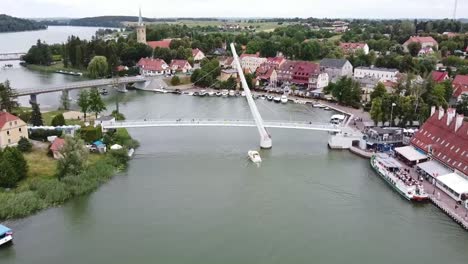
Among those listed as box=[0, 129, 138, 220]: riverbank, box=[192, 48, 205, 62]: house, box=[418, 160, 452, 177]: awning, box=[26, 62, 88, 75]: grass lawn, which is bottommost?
box=[0, 129, 138, 220]: riverbank

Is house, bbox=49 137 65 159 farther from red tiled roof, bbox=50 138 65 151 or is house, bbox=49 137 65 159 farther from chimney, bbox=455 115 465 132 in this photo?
chimney, bbox=455 115 465 132

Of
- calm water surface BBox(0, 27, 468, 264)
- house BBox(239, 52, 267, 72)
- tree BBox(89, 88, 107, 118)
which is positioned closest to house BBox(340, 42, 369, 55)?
house BBox(239, 52, 267, 72)

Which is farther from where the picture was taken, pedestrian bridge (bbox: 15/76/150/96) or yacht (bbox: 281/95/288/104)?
yacht (bbox: 281/95/288/104)

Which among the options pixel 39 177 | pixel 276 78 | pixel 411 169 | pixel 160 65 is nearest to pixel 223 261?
pixel 39 177

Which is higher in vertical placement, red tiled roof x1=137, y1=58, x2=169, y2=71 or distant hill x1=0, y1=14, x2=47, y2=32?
distant hill x1=0, y1=14, x2=47, y2=32

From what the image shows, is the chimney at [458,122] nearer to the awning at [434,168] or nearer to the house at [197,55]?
the awning at [434,168]

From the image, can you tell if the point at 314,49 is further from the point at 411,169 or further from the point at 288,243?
the point at 288,243

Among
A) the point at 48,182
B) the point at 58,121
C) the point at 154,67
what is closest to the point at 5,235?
the point at 48,182

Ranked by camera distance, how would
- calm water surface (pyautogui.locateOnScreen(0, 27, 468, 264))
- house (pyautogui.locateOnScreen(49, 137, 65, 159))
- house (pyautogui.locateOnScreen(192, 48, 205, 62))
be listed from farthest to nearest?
1. house (pyautogui.locateOnScreen(192, 48, 205, 62))
2. house (pyautogui.locateOnScreen(49, 137, 65, 159))
3. calm water surface (pyautogui.locateOnScreen(0, 27, 468, 264))
